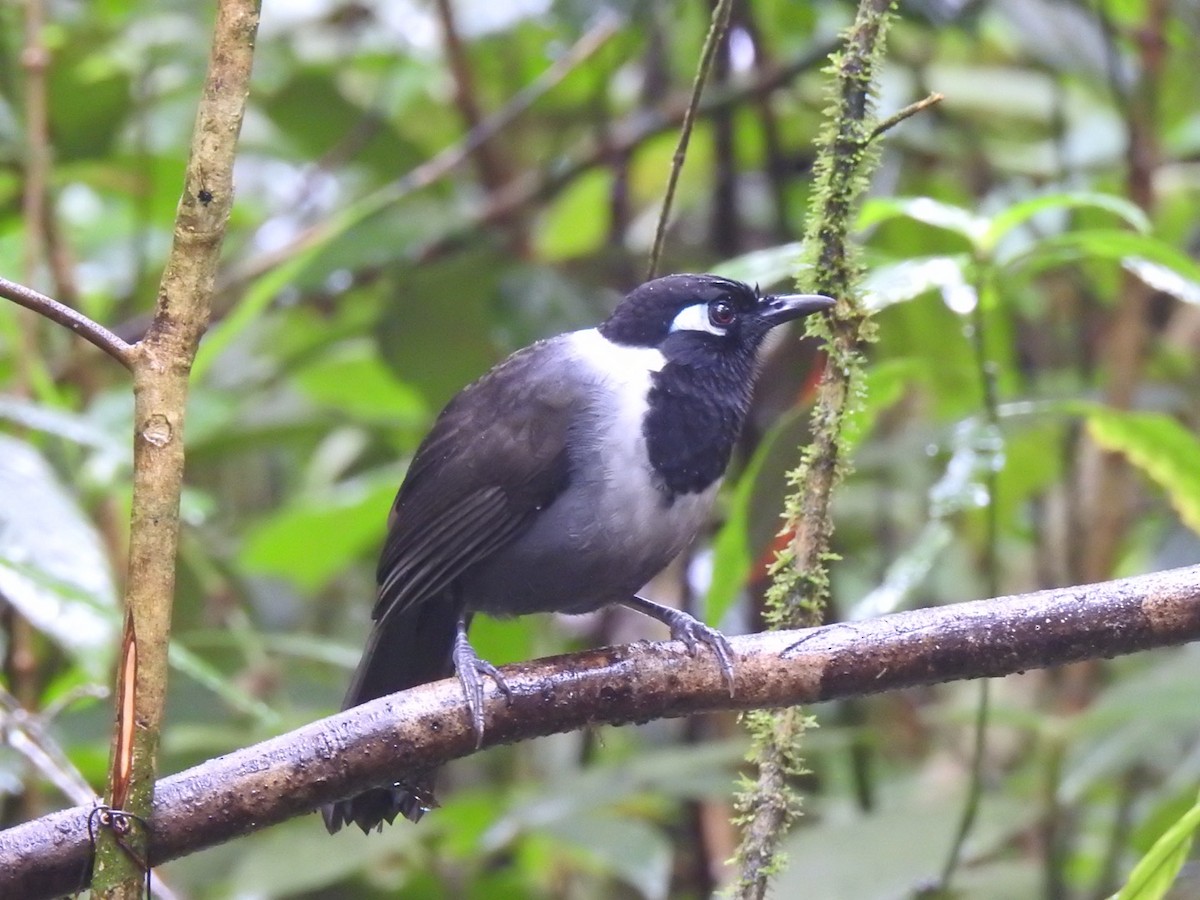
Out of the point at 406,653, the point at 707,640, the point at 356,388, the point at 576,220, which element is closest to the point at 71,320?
the point at 707,640

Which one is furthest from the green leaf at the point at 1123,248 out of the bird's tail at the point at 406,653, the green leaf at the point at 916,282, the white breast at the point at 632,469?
the bird's tail at the point at 406,653

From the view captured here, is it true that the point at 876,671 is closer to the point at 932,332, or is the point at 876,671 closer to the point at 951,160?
the point at 932,332

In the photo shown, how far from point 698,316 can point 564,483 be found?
0.54 m

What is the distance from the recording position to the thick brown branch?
5.49 feet

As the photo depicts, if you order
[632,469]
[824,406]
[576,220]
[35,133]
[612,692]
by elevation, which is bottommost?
[612,692]

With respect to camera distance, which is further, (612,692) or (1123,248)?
(1123,248)

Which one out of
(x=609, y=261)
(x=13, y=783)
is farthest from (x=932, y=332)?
(x=13, y=783)

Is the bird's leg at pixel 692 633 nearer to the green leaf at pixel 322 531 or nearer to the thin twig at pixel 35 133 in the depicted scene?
the green leaf at pixel 322 531

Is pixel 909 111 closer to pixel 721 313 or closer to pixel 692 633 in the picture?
pixel 692 633

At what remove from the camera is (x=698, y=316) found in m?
3.05

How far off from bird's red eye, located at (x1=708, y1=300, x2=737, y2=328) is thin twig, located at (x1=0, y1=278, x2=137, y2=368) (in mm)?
1634

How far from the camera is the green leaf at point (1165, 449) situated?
2.62 metres

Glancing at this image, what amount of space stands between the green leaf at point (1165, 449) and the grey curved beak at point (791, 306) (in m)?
0.59

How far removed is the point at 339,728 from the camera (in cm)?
181
